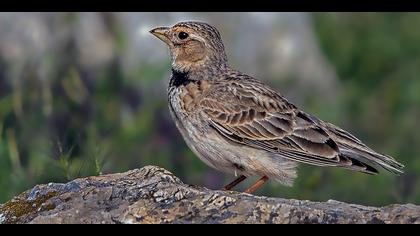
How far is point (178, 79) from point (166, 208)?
2838 mm

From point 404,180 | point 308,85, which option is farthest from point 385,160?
point 308,85

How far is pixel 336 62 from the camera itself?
15.0 m

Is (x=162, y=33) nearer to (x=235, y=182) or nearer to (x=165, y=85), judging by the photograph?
(x=235, y=182)

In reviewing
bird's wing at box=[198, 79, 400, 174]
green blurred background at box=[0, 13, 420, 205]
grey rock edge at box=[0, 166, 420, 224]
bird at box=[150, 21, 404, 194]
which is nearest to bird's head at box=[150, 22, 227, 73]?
bird at box=[150, 21, 404, 194]

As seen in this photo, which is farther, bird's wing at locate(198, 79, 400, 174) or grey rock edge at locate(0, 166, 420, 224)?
bird's wing at locate(198, 79, 400, 174)

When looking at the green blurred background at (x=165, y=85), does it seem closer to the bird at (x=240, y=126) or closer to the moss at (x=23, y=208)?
the bird at (x=240, y=126)

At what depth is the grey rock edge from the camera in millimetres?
6617

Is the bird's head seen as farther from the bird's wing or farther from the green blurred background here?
the green blurred background

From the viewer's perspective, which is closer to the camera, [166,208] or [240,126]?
[166,208]

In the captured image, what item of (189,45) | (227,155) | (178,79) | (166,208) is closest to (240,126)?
(227,155)

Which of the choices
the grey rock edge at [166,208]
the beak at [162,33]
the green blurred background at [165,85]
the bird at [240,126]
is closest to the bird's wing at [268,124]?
the bird at [240,126]

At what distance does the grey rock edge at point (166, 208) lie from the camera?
21.7 feet

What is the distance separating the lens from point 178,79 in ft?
31.2

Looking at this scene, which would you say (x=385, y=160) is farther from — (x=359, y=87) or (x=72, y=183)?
(x=359, y=87)
